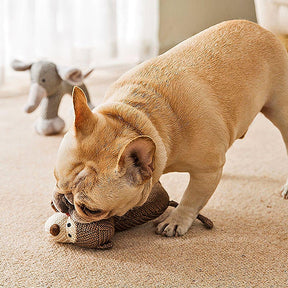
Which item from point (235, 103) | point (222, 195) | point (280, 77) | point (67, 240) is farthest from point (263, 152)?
point (67, 240)

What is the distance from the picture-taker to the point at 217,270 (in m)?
1.22

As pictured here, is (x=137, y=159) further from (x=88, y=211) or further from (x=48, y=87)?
(x=48, y=87)

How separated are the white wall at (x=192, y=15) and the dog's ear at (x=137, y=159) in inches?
102

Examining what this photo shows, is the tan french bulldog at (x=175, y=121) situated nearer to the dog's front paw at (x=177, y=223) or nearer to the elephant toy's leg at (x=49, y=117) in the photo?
the dog's front paw at (x=177, y=223)

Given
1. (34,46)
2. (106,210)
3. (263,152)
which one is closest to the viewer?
(106,210)

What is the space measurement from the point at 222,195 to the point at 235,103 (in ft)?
1.34

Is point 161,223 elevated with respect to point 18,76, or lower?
elevated

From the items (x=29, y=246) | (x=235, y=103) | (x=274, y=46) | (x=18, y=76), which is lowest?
(x=18, y=76)

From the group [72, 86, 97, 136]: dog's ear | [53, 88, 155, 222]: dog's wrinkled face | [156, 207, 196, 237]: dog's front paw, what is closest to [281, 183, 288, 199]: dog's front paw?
[156, 207, 196, 237]: dog's front paw

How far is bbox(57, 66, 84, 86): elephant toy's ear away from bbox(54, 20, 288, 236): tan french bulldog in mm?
794

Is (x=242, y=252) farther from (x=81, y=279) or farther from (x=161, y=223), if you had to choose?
(x=81, y=279)

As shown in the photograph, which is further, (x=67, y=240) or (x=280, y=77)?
(x=280, y=77)

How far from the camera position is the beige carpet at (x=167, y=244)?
1.18 m

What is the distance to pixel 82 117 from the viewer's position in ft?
3.59
